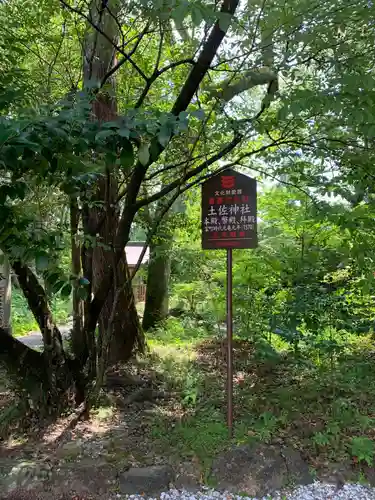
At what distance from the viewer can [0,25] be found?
3.36m

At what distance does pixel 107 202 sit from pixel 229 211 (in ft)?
3.33

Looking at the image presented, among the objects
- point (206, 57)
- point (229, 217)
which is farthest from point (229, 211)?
point (206, 57)

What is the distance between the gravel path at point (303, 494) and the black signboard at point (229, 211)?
1826 mm

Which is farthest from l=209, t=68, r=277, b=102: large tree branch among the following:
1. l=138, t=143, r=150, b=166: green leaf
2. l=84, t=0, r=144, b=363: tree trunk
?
l=138, t=143, r=150, b=166: green leaf

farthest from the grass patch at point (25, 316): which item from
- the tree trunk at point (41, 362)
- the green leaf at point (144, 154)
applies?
the green leaf at point (144, 154)

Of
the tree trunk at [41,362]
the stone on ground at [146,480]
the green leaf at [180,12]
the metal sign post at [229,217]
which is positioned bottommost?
the stone on ground at [146,480]

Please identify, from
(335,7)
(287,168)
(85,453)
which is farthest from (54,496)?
(335,7)

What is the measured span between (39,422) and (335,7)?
4.07 metres

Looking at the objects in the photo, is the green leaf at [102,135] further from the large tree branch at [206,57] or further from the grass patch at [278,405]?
the grass patch at [278,405]

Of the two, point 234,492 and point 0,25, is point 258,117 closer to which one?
point 0,25

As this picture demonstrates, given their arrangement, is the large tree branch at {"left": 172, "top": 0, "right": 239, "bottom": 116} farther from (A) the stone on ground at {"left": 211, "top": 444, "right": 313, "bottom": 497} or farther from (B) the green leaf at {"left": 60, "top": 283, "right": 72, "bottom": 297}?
(A) the stone on ground at {"left": 211, "top": 444, "right": 313, "bottom": 497}

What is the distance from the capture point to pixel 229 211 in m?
3.53

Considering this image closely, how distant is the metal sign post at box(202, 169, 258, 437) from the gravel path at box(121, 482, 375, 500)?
59 cm

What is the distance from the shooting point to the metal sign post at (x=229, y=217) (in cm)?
346
